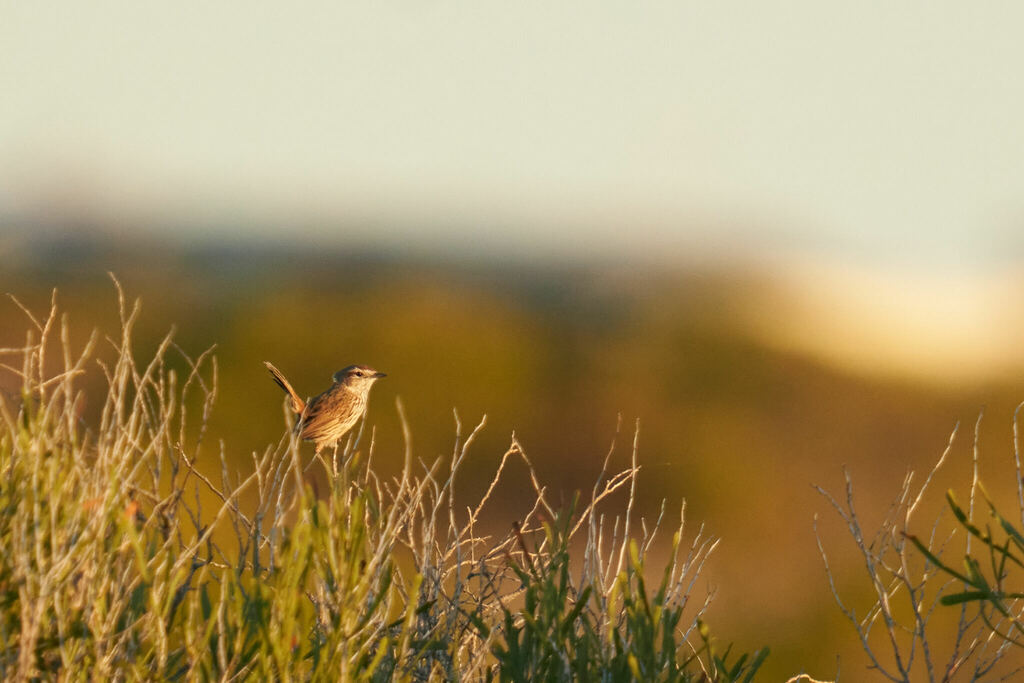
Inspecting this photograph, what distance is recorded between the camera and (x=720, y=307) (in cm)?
4091

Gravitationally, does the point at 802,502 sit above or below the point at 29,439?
below

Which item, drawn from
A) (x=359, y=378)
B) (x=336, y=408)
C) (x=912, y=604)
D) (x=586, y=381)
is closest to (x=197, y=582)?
(x=912, y=604)

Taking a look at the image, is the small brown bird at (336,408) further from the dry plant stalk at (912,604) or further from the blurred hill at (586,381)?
the blurred hill at (586,381)

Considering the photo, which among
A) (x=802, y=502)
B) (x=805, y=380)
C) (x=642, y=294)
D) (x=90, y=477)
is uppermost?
(x=90, y=477)

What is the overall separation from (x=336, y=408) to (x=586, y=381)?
26.2 m

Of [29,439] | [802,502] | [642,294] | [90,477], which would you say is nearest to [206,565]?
[90,477]

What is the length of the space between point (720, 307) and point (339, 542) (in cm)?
3799

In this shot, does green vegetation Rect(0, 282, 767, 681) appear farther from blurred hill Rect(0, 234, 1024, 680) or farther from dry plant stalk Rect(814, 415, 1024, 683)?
blurred hill Rect(0, 234, 1024, 680)

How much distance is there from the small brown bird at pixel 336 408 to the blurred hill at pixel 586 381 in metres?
16.7

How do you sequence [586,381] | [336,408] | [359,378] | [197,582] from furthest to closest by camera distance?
[586,381] → [359,378] → [336,408] → [197,582]

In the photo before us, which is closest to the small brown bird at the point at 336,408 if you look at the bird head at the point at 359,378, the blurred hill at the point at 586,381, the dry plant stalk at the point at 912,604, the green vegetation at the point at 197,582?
the bird head at the point at 359,378

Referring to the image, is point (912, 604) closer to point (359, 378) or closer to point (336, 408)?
point (336, 408)

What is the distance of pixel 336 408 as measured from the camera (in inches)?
340

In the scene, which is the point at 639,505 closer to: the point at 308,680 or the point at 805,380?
the point at 805,380
